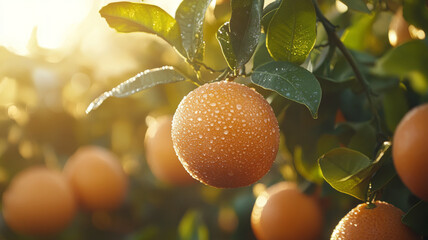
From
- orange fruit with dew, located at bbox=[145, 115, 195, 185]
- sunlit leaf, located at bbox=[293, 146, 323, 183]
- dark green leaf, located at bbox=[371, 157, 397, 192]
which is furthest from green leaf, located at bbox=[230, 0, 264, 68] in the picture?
orange fruit with dew, located at bbox=[145, 115, 195, 185]

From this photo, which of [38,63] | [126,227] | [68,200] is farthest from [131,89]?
[126,227]

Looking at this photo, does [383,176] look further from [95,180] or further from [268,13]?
[95,180]

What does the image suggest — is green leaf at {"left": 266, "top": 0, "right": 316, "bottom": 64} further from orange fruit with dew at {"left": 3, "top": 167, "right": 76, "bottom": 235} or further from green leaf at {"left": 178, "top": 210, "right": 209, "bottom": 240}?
orange fruit with dew at {"left": 3, "top": 167, "right": 76, "bottom": 235}

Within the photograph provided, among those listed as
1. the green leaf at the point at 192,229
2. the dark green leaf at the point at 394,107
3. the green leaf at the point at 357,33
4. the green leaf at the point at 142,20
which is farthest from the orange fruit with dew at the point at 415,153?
the green leaf at the point at 192,229

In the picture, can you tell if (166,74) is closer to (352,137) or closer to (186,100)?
(186,100)

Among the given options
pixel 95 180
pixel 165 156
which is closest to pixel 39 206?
pixel 95 180
